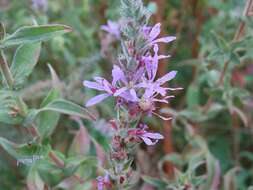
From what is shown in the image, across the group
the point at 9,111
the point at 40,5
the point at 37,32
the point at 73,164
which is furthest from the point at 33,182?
the point at 40,5

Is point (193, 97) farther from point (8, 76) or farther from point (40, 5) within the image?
point (8, 76)

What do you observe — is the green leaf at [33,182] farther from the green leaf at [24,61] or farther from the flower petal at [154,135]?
the flower petal at [154,135]

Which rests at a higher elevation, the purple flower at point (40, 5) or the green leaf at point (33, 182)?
the purple flower at point (40, 5)

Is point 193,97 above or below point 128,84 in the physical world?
below

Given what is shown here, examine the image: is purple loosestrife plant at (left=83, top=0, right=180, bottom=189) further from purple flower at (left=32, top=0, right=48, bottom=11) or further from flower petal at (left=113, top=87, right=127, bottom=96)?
purple flower at (left=32, top=0, right=48, bottom=11)

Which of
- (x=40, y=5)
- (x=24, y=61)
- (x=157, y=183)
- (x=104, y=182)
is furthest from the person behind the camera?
(x=40, y=5)

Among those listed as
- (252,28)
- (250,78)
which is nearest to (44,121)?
(252,28)

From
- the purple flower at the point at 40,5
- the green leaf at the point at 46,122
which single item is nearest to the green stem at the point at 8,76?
the green leaf at the point at 46,122
